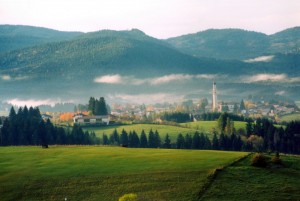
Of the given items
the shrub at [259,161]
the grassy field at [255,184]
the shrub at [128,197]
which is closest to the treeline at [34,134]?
the grassy field at [255,184]

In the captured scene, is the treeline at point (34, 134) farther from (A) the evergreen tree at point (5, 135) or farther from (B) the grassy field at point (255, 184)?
(B) the grassy field at point (255, 184)

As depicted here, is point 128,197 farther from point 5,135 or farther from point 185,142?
point 5,135

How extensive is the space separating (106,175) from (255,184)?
24.1 metres

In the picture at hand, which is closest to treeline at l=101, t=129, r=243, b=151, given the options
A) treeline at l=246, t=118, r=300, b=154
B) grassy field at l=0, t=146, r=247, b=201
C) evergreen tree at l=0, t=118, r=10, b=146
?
treeline at l=246, t=118, r=300, b=154

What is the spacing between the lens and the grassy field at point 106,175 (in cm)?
7725

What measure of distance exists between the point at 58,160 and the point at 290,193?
44002 mm

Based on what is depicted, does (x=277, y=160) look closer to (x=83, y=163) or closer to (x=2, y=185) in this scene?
(x=83, y=163)

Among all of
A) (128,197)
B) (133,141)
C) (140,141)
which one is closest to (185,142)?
(140,141)

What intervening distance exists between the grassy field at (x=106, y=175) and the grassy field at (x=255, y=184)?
288 cm

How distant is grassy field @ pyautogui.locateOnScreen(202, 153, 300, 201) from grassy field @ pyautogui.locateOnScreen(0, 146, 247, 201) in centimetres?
288

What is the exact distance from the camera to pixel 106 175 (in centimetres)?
8438

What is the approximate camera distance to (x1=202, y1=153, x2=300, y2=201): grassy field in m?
74.9

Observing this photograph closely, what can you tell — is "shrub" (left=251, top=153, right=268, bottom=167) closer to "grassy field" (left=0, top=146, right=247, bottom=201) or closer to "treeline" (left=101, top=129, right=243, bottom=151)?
"grassy field" (left=0, top=146, right=247, bottom=201)

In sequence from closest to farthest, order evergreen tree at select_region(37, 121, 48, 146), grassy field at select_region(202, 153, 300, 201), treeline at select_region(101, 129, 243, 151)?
1. grassy field at select_region(202, 153, 300, 201)
2. treeline at select_region(101, 129, 243, 151)
3. evergreen tree at select_region(37, 121, 48, 146)
